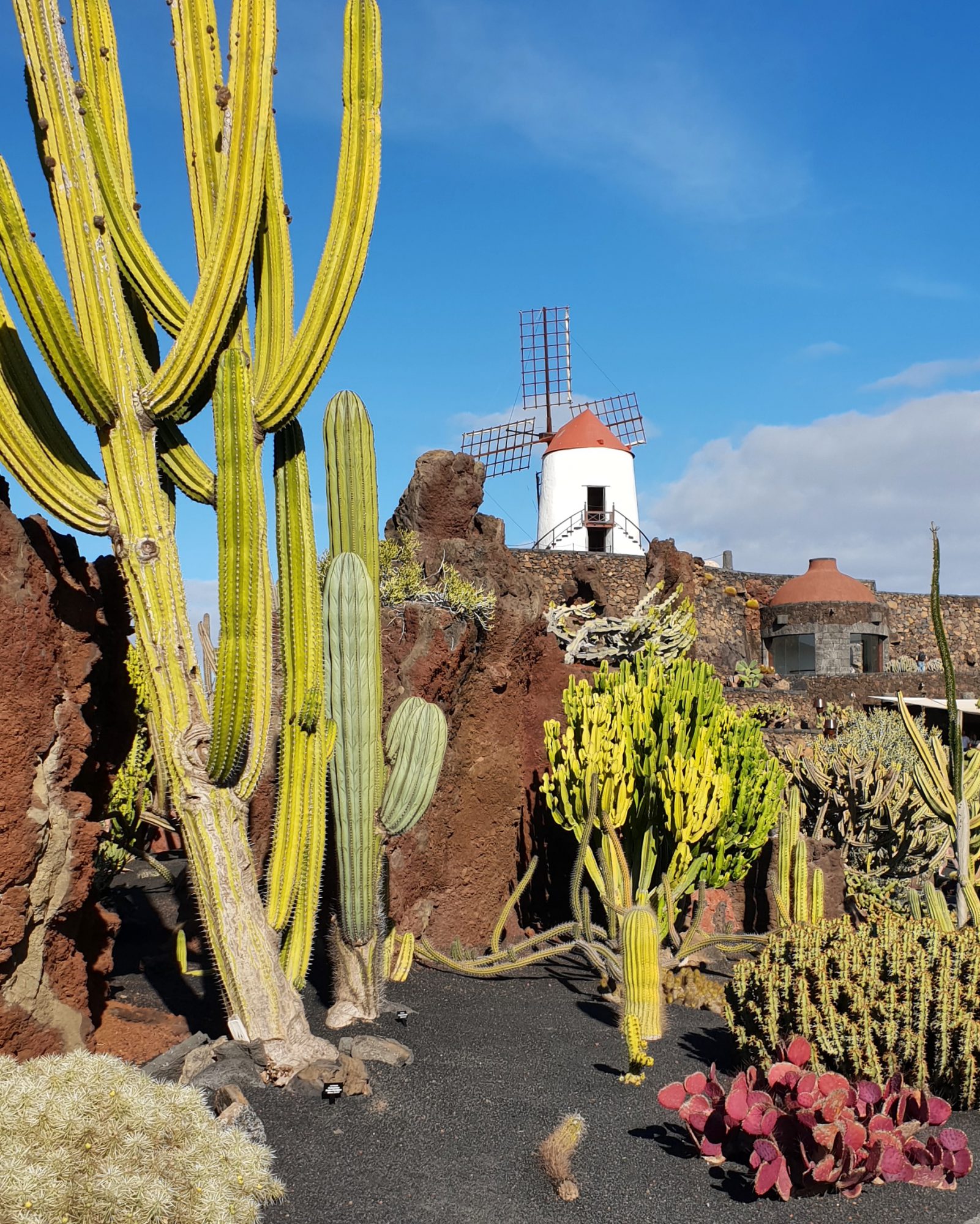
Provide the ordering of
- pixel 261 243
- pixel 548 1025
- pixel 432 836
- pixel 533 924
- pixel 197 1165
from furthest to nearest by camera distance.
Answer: pixel 533 924 → pixel 432 836 → pixel 548 1025 → pixel 261 243 → pixel 197 1165

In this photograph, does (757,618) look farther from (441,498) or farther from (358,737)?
(358,737)

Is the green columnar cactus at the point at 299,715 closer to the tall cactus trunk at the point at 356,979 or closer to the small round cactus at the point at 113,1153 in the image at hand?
the tall cactus trunk at the point at 356,979

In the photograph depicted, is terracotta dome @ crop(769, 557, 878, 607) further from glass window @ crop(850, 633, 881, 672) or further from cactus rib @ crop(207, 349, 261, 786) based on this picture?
cactus rib @ crop(207, 349, 261, 786)

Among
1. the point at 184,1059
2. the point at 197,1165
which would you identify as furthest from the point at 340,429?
the point at 197,1165

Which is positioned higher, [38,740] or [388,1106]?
[38,740]

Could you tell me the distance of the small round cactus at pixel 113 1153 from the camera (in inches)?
134

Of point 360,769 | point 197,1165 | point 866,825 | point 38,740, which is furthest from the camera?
point 866,825

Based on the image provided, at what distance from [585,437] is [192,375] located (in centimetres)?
2535

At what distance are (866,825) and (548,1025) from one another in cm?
534

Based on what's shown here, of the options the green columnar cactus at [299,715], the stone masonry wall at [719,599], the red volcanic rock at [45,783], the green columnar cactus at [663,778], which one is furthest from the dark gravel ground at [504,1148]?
the stone masonry wall at [719,599]

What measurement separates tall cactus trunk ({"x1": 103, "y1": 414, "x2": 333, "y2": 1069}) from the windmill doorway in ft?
78.6

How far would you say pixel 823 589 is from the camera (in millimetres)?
26406

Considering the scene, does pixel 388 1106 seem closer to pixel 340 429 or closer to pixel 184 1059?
pixel 184 1059

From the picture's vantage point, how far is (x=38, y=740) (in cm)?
494
